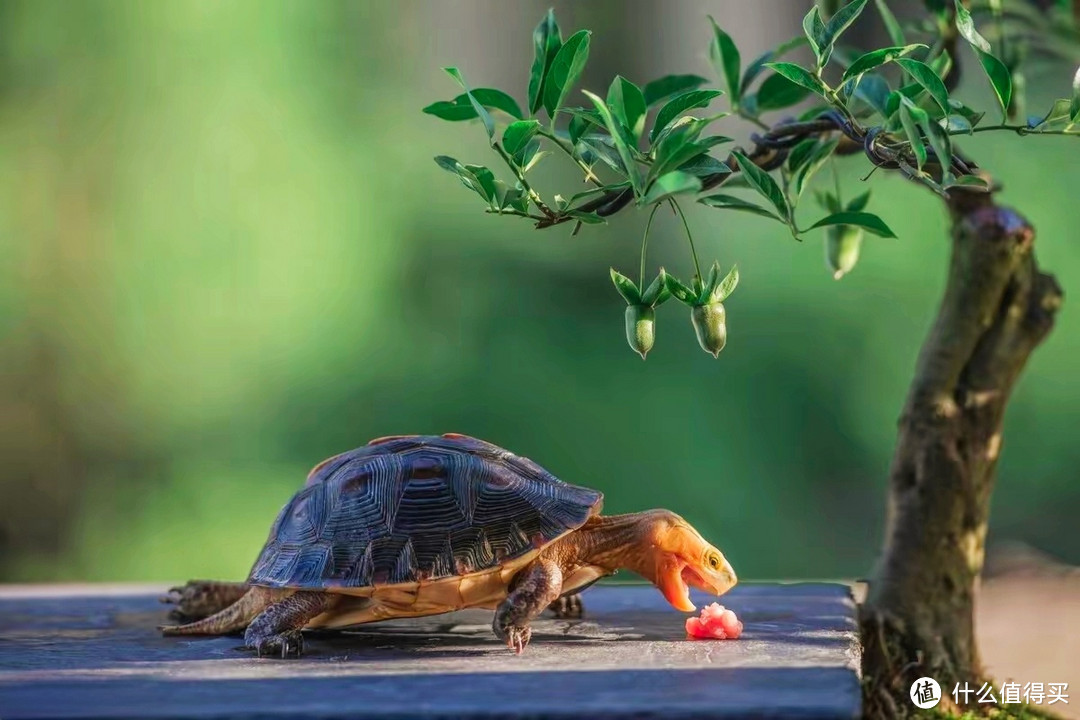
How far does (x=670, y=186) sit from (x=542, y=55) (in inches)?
13.9

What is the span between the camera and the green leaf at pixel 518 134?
1573 millimetres

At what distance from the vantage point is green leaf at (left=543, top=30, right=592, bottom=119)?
5.36ft

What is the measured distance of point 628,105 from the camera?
5.29 feet

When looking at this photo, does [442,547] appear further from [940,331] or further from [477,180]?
[940,331]

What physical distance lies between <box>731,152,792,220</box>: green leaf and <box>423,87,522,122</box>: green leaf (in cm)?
32

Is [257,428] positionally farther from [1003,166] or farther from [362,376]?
[1003,166]

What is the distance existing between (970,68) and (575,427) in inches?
87.4

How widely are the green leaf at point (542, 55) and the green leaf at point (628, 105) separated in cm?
10

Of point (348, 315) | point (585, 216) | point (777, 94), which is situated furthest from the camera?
point (348, 315)

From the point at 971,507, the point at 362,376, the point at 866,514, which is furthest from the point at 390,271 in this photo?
the point at 971,507

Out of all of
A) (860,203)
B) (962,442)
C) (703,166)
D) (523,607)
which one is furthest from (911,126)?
(962,442)

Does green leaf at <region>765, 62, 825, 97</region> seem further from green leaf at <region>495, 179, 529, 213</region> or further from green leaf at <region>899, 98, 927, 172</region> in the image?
green leaf at <region>495, 179, 529, 213</region>

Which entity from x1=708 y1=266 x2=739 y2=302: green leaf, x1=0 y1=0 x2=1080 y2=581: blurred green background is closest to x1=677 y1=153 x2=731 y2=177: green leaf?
x1=708 y1=266 x2=739 y2=302: green leaf

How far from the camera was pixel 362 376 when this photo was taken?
5324 millimetres
